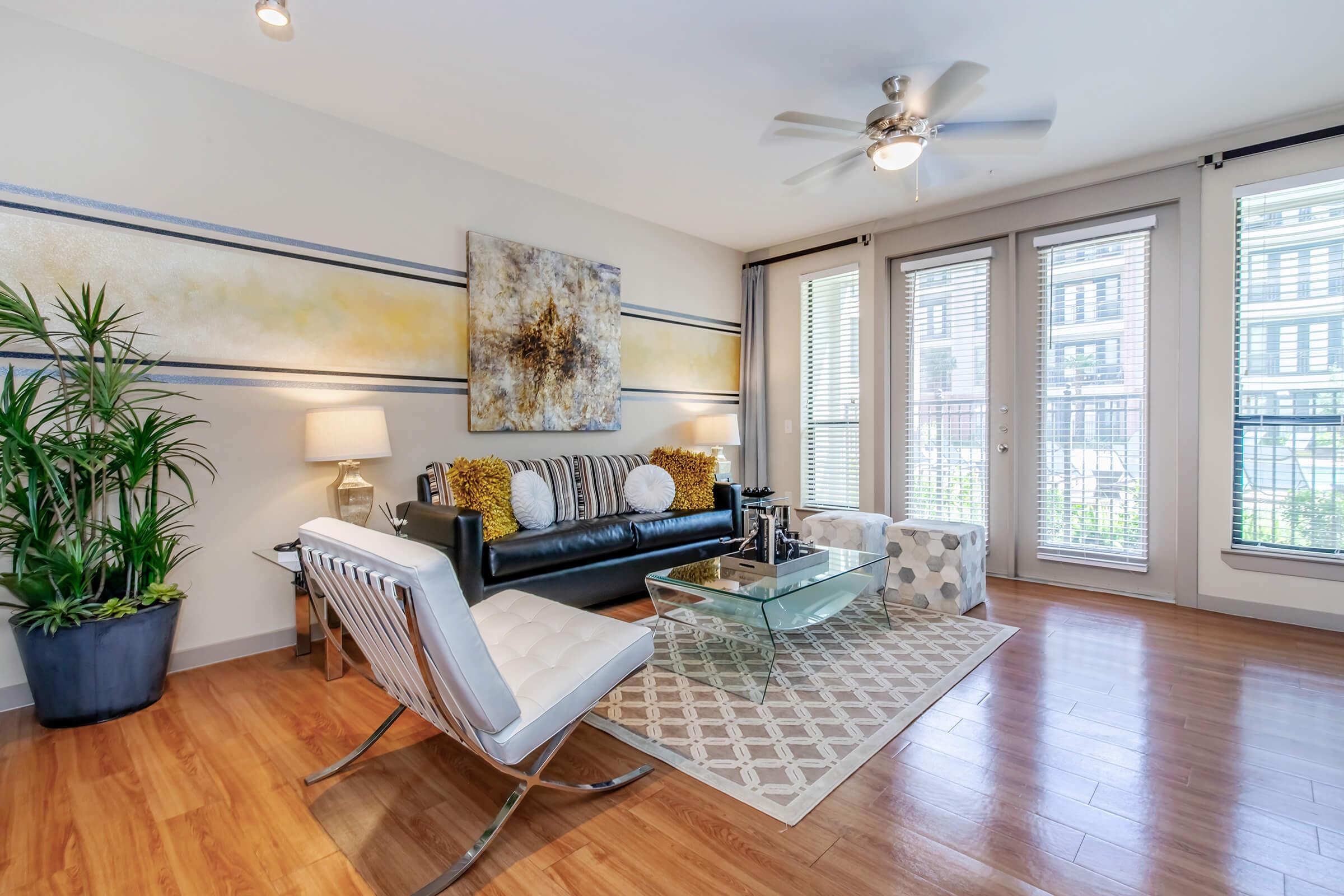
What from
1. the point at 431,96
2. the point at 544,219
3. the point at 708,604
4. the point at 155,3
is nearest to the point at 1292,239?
the point at 708,604

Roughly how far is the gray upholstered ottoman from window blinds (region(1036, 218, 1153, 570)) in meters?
1.31

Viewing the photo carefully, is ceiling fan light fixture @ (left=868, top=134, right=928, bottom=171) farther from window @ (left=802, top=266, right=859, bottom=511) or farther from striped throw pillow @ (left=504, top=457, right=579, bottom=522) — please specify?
striped throw pillow @ (left=504, top=457, right=579, bottom=522)

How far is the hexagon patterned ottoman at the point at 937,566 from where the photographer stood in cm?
365

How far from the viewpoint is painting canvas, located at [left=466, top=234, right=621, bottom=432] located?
4051 millimetres

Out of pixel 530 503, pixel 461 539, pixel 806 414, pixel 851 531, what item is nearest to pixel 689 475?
pixel 851 531

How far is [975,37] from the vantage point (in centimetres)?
271

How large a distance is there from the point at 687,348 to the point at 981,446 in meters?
2.57

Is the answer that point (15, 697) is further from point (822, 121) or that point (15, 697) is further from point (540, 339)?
point (822, 121)

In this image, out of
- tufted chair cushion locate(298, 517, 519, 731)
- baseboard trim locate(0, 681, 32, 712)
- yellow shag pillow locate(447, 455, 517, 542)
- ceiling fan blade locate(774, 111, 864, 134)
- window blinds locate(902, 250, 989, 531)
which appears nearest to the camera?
tufted chair cushion locate(298, 517, 519, 731)

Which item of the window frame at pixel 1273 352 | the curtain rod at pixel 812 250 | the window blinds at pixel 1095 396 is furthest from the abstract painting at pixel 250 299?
the window frame at pixel 1273 352

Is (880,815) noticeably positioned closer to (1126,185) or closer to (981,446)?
(981,446)

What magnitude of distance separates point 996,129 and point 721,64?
1.36m

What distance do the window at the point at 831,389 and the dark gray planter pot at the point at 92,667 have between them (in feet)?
15.5

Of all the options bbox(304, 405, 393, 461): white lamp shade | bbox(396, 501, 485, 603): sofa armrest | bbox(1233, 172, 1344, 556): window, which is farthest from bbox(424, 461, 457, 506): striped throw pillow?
bbox(1233, 172, 1344, 556): window
